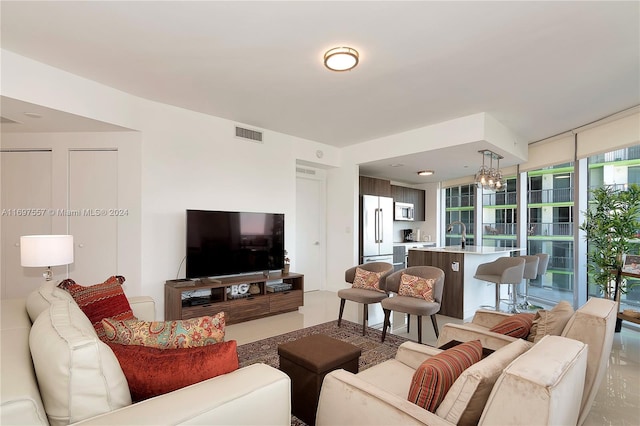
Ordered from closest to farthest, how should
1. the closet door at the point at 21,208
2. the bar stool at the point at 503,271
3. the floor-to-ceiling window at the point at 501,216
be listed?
the closet door at the point at 21,208 → the bar stool at the point at 503,271 → the floor-to-ceiling window at the point at 501,216

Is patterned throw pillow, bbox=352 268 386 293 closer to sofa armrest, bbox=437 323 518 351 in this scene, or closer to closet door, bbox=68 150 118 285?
sofa armrest, bbox=437 323 518 351

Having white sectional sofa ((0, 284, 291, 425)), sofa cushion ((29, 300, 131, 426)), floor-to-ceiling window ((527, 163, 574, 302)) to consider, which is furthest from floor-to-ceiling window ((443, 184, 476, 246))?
sofa cushion ((29, 300, 131, 426))

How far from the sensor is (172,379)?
124 cm

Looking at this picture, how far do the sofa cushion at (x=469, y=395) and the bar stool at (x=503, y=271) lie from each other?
3.46 m

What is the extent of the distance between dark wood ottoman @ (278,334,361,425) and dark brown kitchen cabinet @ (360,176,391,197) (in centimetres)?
441

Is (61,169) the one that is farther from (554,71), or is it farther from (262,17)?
(554,71)

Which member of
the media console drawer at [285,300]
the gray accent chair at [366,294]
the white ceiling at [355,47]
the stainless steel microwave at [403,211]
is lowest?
the media console drawer at [285,300]

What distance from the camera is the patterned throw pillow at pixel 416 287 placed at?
11.2 feet

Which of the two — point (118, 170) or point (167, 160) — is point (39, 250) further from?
point (167, 160)

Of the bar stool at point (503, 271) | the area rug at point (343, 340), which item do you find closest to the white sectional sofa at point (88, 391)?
the area rug at point (343, 340)

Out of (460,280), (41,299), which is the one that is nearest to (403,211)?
(460,280)

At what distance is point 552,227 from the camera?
214 inches

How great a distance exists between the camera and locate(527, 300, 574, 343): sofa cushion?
1938 millimetres

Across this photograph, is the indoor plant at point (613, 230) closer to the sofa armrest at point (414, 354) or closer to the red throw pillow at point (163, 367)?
the sofa armrest at point (414, 354)
